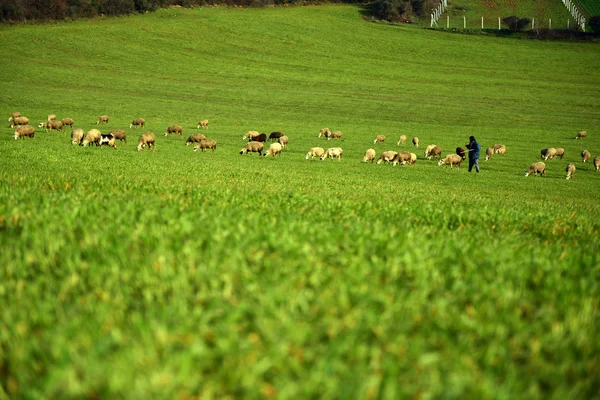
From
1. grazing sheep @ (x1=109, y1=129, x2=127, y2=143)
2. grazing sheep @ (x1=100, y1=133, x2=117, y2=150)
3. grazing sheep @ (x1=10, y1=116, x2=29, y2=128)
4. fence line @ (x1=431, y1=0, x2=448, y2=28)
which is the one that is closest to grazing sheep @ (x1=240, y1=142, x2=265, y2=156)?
grazing sheep @ (x1=109, y1=129, x2=127, y2=143)

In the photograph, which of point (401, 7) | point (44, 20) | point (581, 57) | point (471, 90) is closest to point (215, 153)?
point (471, 90)

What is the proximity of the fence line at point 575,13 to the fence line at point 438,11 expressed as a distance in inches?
997

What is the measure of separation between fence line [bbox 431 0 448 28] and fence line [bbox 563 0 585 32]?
2532cm

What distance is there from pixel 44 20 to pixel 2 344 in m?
103

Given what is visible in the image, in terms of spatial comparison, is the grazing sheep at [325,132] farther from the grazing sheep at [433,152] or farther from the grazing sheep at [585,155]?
the grazing sheep at [585,155]

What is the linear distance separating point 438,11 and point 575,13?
89.9ft

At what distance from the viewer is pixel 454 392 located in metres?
2.88

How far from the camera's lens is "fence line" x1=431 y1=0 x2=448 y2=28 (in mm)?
113700

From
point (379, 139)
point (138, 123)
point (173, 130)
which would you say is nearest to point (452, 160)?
point (379, 139)

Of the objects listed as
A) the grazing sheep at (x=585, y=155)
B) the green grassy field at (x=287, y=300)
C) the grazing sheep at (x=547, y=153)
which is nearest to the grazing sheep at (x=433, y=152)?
the grazing sheep at (x=547, y=153)

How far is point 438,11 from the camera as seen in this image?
382 feet

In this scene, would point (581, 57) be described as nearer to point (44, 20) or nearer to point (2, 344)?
point (44, 20)

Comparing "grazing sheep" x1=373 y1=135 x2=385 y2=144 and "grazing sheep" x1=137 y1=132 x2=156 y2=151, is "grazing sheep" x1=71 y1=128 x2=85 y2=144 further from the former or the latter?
"grazing sheep" x1=373 y1=135 x2=385 y2=144

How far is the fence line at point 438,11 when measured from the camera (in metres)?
114
